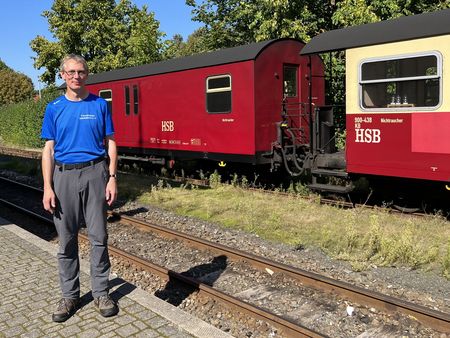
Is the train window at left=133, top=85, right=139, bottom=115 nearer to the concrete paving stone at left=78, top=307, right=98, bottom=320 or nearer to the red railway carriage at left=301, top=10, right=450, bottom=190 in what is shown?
the red railway carriage at left=301, top=10, right=450, bottom=190

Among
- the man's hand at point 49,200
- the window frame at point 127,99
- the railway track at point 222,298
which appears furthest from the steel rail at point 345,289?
the window frame at point 127,99

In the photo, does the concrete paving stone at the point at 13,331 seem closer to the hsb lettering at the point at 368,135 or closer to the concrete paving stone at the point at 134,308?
the concrete paving stone at the point at 134,308

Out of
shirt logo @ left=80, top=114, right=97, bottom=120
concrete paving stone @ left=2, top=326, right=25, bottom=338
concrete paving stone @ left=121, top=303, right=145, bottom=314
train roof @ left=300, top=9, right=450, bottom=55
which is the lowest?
concrete paving stone @ left=2, top=326, right=25, bottom=338

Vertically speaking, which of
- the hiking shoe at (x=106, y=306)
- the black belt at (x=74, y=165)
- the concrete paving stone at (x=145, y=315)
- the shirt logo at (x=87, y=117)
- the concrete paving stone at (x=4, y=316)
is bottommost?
the concrete paving stone at (x=4, y=316)

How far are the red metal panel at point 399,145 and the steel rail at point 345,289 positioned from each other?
3135 mm

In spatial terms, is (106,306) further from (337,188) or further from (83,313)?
(337,188)

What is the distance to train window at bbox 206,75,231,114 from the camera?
1141 cm

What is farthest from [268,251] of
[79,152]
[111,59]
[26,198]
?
[111,59]

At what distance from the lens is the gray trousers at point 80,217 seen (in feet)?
13.2

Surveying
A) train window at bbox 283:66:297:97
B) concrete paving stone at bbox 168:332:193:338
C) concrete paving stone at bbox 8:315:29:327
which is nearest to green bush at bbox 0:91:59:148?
train window at bbox 283:66:297:97

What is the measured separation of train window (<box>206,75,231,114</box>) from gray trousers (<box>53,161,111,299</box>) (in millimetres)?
7528

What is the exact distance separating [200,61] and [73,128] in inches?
337

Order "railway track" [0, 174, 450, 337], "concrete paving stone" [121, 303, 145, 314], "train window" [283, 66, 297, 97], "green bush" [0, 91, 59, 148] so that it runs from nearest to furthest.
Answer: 1. "concrete paving stone" [121, 303, 145, 314]
2. "railway track" [0, 174, 450, 337]
3. "train window" [283, 66, 297, 97]
4. "green bush" [0, 91, 59, 148]

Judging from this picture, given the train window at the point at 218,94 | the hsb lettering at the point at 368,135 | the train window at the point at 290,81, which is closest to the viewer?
the hsb lettering at the point at 368,135
